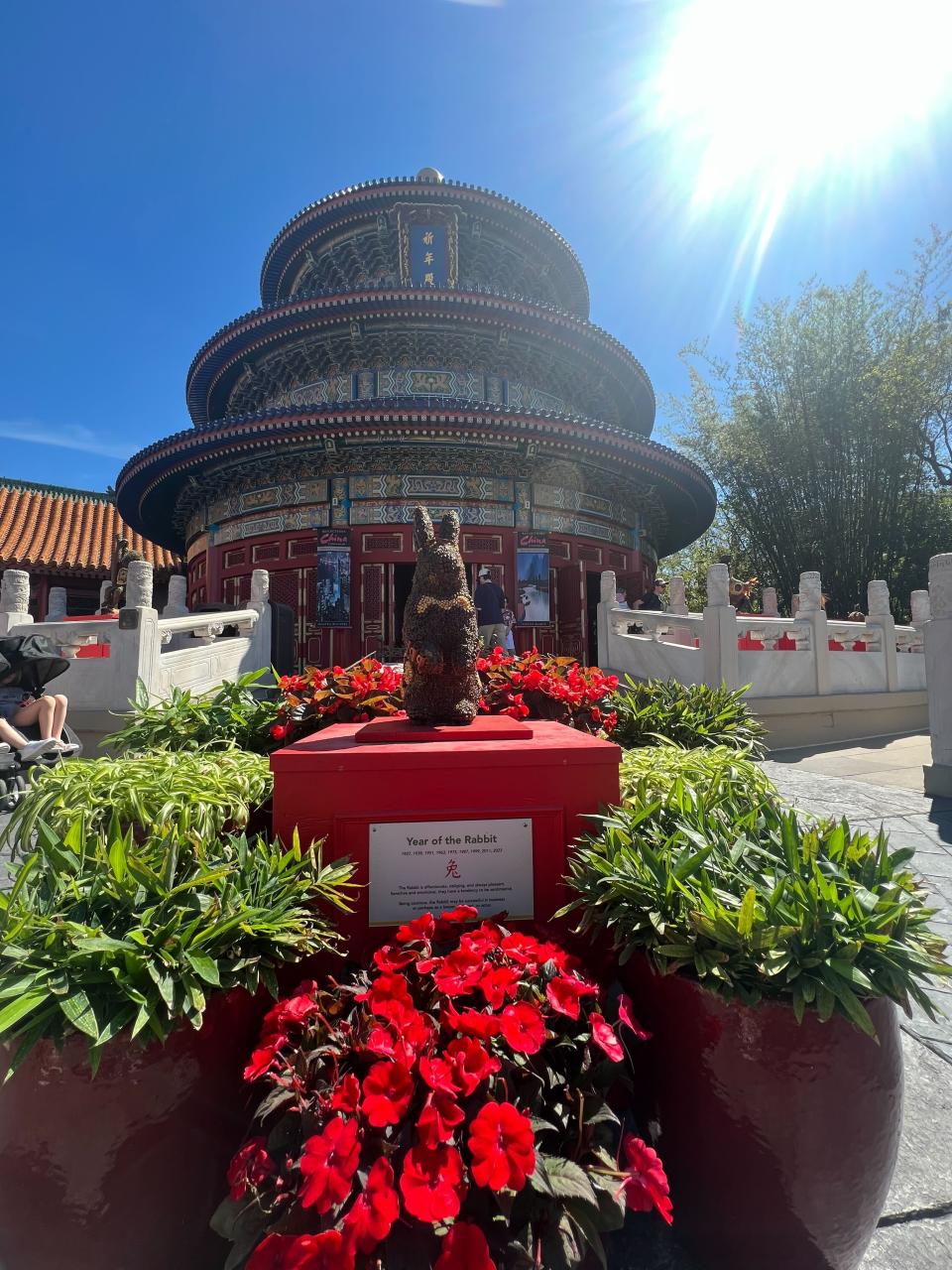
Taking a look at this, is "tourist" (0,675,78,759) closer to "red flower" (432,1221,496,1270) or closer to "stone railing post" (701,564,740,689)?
"red flower" (432,1221,496,1270)

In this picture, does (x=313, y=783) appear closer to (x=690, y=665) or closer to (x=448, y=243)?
(x=690, y=665)

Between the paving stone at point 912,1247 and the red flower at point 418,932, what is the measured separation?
1.31m

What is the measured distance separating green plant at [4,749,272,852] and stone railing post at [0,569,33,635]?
5961 mm

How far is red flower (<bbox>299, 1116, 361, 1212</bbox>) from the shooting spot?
113cm

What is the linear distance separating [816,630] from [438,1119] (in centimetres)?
966

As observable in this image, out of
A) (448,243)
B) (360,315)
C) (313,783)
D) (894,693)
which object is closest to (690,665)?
(894,693)

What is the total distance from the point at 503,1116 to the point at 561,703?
115 inches

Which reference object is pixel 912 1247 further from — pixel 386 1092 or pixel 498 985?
pixel 386 1092

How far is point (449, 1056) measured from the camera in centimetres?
133

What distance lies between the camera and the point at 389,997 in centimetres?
151

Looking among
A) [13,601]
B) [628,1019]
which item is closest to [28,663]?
[13,601]

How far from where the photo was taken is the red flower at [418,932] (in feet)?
5.65

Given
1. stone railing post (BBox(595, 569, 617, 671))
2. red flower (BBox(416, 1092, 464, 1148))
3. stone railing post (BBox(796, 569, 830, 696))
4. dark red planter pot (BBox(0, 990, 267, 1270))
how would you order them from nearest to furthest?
red flower (BBox(416, 1092, 464, 1148)) < dark red planter pot (BBox(0, 990, 267, 1270)) < stone railing post (BBox(796, 569, 830, 696)) < stone railing post (BBox(595, 569, 617, 671))

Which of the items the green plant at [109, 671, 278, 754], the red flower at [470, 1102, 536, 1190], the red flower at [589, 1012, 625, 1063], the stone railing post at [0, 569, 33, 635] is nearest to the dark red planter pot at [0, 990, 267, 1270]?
the red flower at [470, 1102, 536, 1190]
